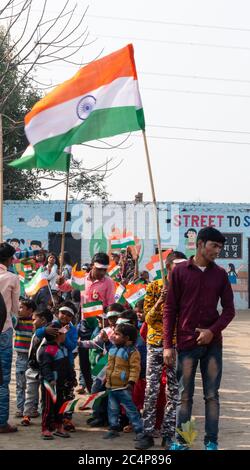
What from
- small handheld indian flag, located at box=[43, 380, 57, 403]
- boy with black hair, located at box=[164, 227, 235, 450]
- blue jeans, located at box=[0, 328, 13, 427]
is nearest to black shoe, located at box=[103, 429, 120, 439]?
small handheld indian flag, located at box=[43, 380, 57, 403]

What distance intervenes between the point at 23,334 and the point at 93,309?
0.85 m

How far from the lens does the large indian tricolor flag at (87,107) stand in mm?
8328

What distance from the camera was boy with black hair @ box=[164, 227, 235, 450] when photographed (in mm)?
6555

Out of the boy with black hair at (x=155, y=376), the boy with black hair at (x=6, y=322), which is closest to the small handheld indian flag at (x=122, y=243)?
the boy with black hair at (x=6, y=322)

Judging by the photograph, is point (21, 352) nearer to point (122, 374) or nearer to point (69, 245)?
point (122, 374)

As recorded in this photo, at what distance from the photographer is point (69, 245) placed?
Result: 28.8 meters

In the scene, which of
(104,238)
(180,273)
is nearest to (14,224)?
(104,238)

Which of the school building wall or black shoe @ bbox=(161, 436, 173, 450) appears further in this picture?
the school building wall

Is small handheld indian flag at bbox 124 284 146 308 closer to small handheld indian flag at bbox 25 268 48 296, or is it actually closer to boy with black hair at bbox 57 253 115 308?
boy with black hair at bbox 57 253 115 308

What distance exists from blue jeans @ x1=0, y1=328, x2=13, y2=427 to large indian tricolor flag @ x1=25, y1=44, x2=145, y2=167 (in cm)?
182

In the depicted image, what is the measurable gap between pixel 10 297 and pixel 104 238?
20.6 m

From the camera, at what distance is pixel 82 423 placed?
8734mm

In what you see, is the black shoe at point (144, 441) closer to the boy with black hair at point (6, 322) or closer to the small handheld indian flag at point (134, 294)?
the boy with black hair at point (6, 322)

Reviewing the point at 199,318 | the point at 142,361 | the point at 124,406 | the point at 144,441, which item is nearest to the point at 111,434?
the point at 124,406
